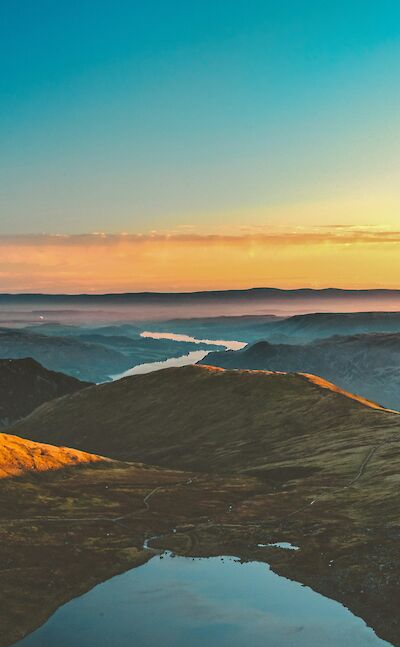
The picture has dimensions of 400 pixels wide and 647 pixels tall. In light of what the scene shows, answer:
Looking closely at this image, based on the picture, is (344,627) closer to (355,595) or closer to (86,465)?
(355,595)

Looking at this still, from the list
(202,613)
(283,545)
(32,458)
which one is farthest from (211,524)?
(32,458)

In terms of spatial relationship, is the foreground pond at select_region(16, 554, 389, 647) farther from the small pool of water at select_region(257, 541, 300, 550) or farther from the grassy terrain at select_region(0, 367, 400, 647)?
the small pool of water at select_region(257, 541, 300, 550)

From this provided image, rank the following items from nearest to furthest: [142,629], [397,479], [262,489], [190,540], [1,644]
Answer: [1,644], [142,629], [190,540], [397,479], [262,489]

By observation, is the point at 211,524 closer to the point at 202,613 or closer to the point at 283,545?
the point at 283,545

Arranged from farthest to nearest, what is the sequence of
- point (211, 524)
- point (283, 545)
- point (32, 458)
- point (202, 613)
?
point (32, 458), point (211, 524), point (283, 545), point (202, 613)

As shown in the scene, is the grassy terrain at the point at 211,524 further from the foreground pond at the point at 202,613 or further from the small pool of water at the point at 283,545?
the foreground pond at the point at 202,613

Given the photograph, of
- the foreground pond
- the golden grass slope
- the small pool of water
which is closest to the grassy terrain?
the small pool of water

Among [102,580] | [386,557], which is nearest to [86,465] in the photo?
[102,580]

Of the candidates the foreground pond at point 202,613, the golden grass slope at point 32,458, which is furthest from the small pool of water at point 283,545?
the golden grass slope at point 32,458
